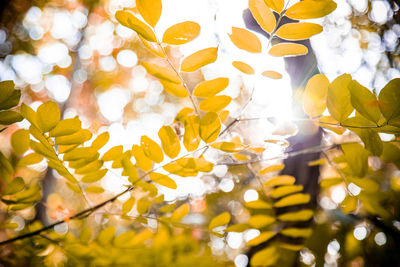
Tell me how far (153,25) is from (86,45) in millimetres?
5695

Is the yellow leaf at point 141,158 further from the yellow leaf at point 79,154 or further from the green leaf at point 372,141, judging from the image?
the green leaf at point 372,141

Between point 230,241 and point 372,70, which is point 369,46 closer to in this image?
point 372,70

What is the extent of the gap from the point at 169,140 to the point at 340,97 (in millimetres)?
552

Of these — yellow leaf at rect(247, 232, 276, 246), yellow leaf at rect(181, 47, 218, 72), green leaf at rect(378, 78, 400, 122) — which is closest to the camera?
green leaf at rect(378, 78, 400, 122)

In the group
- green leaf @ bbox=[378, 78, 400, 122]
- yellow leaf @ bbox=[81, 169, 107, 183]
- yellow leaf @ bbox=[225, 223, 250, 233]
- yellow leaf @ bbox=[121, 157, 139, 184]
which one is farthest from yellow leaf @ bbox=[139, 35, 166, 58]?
yellow leaf @ bbox=[225, 223, 250, 233]

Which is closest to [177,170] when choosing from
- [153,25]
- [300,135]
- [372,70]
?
[153,25]

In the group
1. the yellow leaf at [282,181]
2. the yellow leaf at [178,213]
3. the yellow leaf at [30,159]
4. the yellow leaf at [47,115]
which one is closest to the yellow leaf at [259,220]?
the yellow leaf at [282,181]

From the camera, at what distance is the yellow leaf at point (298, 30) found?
0.66 meters

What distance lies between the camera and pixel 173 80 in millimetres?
712

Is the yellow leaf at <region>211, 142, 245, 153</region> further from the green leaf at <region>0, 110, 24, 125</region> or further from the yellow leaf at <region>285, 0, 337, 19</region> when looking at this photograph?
the green leaf at <region>0, 110, 24, 125</region>

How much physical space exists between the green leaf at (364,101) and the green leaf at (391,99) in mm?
16

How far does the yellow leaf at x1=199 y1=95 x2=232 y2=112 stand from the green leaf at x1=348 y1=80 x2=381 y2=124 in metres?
0.37

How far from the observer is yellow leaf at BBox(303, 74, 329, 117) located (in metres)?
0.69

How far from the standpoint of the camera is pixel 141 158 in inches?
31.7
